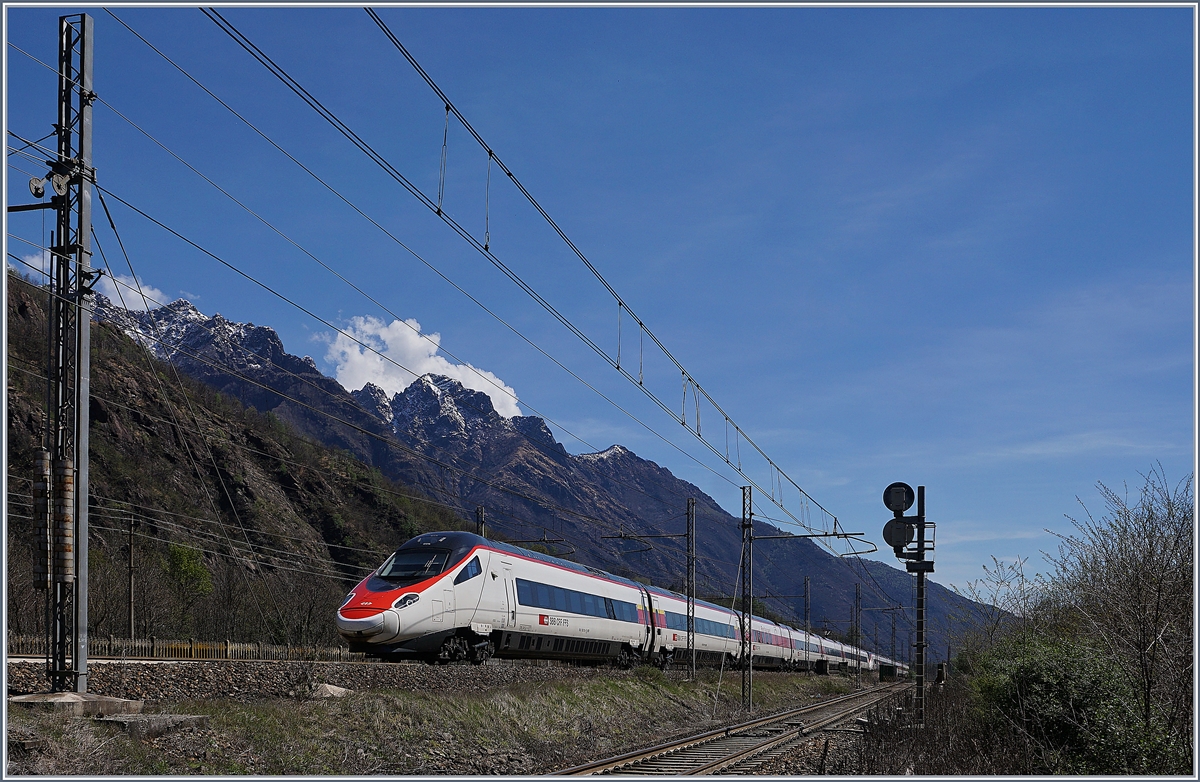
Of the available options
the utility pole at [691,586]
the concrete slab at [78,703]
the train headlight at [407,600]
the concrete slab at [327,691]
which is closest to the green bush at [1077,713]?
the concrete slab at [327,691]

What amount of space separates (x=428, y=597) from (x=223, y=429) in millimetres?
87445

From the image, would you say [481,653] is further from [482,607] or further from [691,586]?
[691,586]

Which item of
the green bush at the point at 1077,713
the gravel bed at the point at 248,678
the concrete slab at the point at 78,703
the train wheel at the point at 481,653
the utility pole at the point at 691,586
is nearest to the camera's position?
the concrete slab at the point at 78,703

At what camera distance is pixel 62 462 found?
14.6m

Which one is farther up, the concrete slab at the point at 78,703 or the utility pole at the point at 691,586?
the concrete slab at the point at 78,703

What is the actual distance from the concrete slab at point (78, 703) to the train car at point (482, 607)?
884cm

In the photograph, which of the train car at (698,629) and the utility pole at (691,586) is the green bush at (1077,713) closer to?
the utility pole at (691,586)

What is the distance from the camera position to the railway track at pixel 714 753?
18266 mm

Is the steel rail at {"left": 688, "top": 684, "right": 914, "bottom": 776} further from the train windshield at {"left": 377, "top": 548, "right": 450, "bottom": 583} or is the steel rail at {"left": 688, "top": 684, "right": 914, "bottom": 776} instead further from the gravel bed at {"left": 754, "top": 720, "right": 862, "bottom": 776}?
the train windshield at {"left": 377, "top": 548, "right": 450, "bottom": 583}

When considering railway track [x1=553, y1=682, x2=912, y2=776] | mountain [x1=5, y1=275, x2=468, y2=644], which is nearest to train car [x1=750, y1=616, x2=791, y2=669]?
mountain [x1=5, y1=275, x2=468, y2=644]

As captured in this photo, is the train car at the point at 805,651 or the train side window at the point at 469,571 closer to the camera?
the train side window at the point at 469,571

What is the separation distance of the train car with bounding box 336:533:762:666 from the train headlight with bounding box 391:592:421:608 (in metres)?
0.02

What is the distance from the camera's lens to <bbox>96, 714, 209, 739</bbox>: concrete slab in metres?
13.2

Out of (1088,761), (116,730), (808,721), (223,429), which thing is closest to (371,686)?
(116,730)
